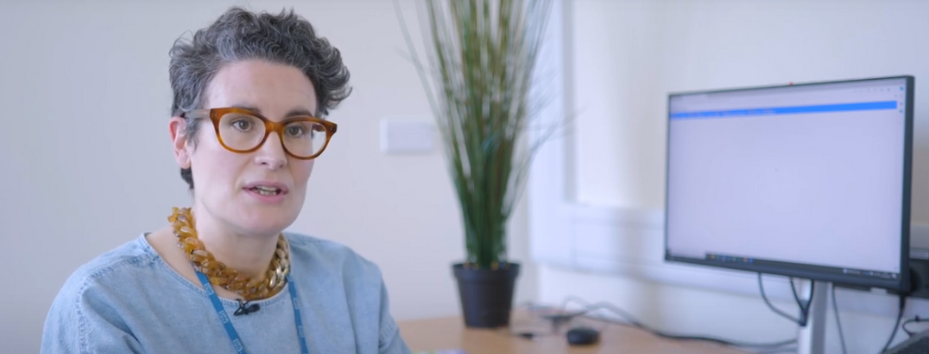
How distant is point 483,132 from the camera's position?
187 centimetres

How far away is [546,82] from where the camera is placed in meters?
2.19

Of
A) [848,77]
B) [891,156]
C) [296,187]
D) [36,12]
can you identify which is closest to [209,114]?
[296,187]

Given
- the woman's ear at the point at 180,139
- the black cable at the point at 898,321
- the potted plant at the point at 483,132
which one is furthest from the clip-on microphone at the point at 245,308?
the black cable at the point at 898,321

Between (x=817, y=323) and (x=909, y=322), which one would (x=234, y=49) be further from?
(x=909, y=322)

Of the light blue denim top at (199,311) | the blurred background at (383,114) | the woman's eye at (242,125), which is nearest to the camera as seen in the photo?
the light blue denim top at (199,311)

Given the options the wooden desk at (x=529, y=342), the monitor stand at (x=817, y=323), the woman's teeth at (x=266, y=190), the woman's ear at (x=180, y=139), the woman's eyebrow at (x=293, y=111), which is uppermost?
the woman's eyebrow at (x=293, y=111)

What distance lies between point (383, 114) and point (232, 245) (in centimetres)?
103

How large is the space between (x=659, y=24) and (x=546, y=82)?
1.23 ft

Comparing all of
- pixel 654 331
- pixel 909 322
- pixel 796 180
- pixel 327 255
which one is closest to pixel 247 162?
pixel 327 255

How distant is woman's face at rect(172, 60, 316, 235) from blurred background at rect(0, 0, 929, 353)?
692 millimetres

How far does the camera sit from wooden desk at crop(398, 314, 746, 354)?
166cm

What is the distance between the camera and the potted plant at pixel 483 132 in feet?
6.10

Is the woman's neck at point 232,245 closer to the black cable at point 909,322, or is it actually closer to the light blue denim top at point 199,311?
the light blue denim top at point 199,311

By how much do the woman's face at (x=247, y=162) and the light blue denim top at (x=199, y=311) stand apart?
13 centimetres
